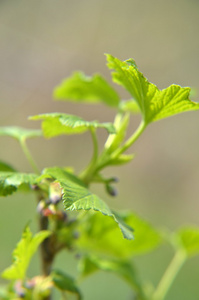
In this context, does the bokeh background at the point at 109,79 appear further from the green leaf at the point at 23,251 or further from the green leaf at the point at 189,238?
the green leaf at the point at 23,251

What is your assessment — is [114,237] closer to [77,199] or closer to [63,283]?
[63,283]

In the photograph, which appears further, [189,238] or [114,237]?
[189,238]

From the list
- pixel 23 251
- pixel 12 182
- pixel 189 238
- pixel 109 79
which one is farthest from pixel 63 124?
pixel 109 79

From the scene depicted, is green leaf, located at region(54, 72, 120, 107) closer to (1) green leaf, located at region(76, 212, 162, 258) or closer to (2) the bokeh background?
(1) green leaf, located at region(76, 212, 162, 258)

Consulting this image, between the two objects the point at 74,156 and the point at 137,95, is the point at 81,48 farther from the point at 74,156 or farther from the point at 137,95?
the point at 137,95

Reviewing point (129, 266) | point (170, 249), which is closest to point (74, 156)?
point (170, 249)

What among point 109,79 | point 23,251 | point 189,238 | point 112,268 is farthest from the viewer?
point 109,79
